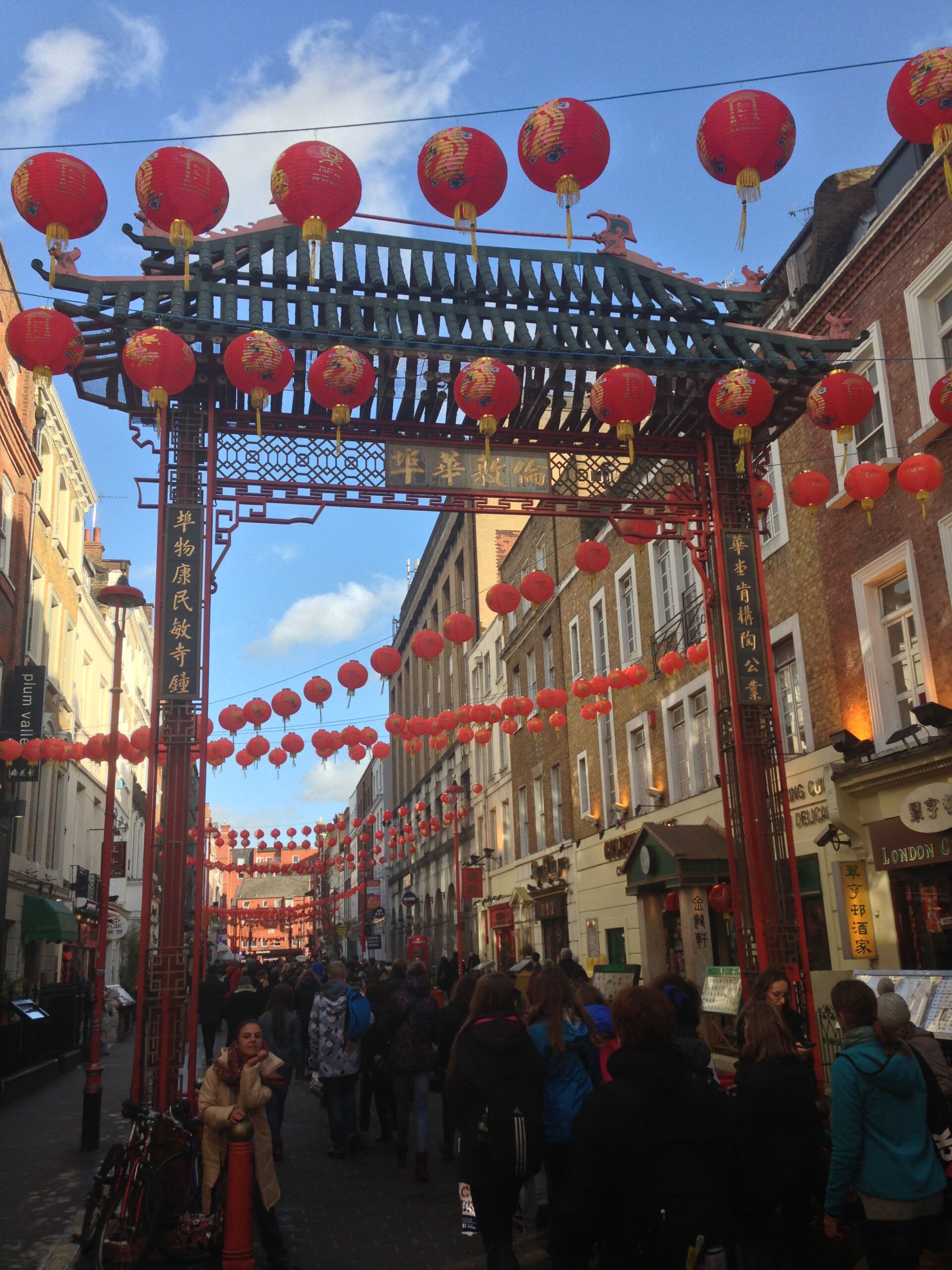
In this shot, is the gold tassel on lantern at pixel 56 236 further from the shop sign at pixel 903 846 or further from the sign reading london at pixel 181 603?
the shop sign at pixel 903 846

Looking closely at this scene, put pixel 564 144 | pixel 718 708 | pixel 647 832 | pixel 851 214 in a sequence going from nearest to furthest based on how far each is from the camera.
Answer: pixel 564 144
pixel 718 708
pixel 851 214
pixel 647 832

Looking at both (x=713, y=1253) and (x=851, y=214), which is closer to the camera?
(x=713, y=1253)

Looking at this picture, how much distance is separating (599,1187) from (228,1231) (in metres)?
3.35

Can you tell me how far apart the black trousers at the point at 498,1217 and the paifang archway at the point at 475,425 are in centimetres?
458

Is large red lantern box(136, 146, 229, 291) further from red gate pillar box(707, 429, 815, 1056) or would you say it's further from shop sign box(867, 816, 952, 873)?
shop sign box(867, 816, 952, 873)

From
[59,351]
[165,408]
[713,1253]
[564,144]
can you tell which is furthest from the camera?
[165,408]

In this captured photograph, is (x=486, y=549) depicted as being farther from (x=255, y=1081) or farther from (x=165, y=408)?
(x=255, y=1081)

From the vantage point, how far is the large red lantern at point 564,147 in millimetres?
7797

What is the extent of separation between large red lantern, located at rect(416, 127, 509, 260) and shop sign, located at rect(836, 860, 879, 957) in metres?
10.4

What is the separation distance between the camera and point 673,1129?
372 cm

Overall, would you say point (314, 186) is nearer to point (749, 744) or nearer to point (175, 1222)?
point (749, 744)

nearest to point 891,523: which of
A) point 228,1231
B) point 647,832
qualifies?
point 647,832

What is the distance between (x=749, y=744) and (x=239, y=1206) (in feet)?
22.2

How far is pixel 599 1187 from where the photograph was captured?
3.73 m
